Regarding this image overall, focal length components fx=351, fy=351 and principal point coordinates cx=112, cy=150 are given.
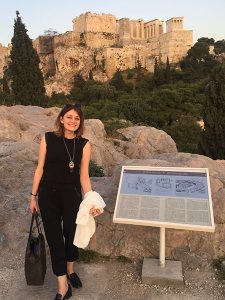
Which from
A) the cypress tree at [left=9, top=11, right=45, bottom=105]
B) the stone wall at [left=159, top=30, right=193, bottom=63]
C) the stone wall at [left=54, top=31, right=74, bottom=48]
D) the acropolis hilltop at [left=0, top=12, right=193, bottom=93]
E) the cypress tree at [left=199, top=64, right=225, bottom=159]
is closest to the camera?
the cypress tree at [left=199, top=64, right=225, bottom=159]

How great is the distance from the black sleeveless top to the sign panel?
1.85 feet

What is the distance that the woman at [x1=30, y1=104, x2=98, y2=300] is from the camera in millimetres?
2982

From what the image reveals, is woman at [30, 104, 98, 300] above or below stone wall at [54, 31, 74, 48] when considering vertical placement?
below

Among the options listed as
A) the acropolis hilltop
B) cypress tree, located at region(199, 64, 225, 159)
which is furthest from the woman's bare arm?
the acropolis hilltop

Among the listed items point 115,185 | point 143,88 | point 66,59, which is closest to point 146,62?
point 66,59

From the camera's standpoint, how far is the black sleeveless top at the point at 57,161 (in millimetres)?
2971

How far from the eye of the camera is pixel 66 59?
180 ft

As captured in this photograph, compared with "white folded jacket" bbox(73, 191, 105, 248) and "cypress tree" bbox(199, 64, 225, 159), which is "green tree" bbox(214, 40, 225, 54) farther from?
"white folded jacket" bbox(73, 191, 105, 248)

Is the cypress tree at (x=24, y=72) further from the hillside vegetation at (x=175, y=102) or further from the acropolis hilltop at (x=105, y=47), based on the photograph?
the acropolis hilltop at (x=105, y=47)

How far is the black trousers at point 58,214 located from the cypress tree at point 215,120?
407 inches

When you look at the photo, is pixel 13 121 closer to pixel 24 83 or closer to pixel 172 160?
pixel 172 160

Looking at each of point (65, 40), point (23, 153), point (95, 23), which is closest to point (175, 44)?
point (95, 23)

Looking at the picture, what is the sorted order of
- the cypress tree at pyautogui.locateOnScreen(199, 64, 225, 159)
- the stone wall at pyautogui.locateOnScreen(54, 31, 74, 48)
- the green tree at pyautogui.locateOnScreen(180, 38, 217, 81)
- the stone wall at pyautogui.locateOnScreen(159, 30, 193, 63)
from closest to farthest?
1. the cypress tree at pyautogui.locateOnScreen(199, 64, 225, 159)
2. the green tree at pyautogui.locateOnScreen(180, 38, 217, 81)
3. the stone wall at pyautogui.locateOnScreen(159, 30, 193, 63)
4. the stone wall at pyautogui.locateOnScreen(54, 31, 74, 48)

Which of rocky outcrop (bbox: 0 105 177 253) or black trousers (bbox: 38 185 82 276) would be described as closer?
black trousers (bbox: 38 185 82 276)
